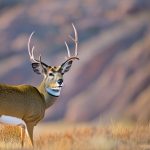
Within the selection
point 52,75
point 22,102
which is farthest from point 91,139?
point 22,102

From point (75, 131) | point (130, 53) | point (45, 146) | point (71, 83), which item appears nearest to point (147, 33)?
point (130, 53)

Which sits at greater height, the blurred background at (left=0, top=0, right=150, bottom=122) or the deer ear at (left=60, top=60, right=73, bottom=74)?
the blurred background at (left=0, top=0, right=150, bottom=122)

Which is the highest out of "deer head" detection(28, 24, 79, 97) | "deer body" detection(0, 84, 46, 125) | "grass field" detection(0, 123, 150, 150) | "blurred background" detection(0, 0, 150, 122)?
"blurred background" detection(0, 0, 150, 122)

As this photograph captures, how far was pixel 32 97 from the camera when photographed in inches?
470

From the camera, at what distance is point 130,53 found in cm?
3597

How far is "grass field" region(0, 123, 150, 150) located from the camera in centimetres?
1196

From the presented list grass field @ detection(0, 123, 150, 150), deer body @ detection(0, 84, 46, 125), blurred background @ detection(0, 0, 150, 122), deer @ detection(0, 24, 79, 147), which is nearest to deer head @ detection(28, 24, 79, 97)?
deer @ detection(0, 24, 79, 147)

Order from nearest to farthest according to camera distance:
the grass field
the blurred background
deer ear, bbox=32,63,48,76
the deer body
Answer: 1. the deer body
2. the grass field
3. deer ear, bbox=32,63,48,76
4. the blurred background

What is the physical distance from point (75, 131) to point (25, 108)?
8.73 ft

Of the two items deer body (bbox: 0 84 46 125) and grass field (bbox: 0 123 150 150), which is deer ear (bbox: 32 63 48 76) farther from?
grass field (bbox: 0 123 150 150)

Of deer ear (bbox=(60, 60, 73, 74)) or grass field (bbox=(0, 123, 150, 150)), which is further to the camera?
deer ear (bbox=(60, 60, 73, 74))

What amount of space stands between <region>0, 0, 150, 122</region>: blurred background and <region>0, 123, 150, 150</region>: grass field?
53.0ft

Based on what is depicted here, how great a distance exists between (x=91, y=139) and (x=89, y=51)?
25.0m

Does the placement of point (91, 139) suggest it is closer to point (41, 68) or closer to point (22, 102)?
point (41, 68)
